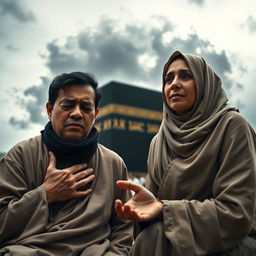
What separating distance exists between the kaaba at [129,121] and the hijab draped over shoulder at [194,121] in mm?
10673

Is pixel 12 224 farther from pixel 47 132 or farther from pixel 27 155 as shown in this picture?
pixel 47 132

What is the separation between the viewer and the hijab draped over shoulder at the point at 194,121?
205 cm

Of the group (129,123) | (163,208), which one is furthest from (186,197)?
(129,123)

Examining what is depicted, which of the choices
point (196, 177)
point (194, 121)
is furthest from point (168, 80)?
point (196, 177)

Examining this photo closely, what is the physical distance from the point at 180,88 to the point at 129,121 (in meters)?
11.5

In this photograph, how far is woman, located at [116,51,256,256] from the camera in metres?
1.79

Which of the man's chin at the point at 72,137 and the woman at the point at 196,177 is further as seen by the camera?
the man's chin at the point at 72,137

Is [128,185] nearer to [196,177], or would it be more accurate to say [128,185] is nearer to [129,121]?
[196,177]

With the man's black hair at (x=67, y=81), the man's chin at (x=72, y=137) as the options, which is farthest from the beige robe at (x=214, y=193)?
the man's black hair at (x=67, y=81)

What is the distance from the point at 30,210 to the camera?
2074 mm

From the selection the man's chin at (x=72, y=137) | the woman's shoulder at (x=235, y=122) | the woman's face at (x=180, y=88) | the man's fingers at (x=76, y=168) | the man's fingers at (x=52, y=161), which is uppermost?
the woman's face at (x=180, y=88)

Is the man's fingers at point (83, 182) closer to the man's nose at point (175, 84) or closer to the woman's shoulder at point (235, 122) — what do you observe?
the man's nose at point (175, 84)

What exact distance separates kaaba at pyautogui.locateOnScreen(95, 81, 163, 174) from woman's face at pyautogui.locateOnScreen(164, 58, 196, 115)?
10.7 meters

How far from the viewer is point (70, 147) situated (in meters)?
2.20
